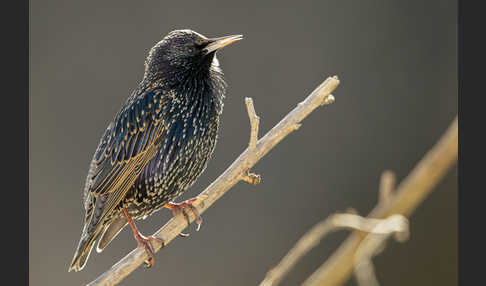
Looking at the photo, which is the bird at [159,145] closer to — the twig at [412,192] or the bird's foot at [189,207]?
the bird's foot at [189,207]

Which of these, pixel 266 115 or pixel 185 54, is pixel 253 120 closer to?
pixel 185 54

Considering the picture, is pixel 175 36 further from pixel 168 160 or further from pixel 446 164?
pixel 446 164

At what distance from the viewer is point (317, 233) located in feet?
5.48

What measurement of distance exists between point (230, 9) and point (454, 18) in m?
1.26

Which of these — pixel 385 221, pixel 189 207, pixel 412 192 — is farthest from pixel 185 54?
pixel 412 192

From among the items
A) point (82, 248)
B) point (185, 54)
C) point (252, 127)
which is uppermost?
point (185, 54)

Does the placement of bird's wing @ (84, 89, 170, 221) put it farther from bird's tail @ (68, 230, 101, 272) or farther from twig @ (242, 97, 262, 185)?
twig @ (242, 97, 262, 185)

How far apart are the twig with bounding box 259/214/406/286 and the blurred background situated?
1046mm

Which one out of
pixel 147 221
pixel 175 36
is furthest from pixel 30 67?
pixel 147 221

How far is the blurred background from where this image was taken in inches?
112

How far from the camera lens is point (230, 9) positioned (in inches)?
131

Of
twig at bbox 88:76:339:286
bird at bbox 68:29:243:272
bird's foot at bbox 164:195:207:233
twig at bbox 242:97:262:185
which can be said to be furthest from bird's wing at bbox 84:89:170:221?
twig at bbox 242:97:262:185

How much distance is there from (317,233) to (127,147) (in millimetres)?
1236

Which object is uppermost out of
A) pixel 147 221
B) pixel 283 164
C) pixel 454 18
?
pixel 454 18
